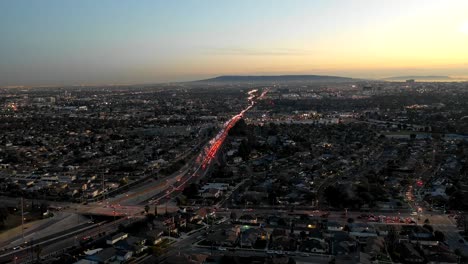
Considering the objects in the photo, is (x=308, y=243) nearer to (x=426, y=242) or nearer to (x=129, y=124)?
(x=426, y=242)

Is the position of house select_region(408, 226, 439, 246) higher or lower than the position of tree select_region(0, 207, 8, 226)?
lower

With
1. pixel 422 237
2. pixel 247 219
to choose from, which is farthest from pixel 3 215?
pixel 422 237

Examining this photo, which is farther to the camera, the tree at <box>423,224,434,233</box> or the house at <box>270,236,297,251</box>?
the tree at <box>423,224,434,233</box>

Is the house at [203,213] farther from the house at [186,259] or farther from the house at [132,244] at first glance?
the house at [186,259]

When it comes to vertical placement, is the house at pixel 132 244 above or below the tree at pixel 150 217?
above

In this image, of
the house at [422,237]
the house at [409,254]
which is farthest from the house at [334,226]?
the house at [409,254]

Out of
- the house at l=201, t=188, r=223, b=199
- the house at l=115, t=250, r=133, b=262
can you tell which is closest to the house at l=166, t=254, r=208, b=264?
the house at l=115, t=250, r=133, b=262

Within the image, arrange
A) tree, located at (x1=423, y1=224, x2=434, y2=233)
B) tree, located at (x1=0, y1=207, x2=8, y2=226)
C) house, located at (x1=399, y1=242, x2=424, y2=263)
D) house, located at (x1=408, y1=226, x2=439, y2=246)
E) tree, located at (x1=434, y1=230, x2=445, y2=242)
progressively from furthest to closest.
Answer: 1. tree, located at (x1=0, y1=207, x2=8, y2=226)
2. tree, located at (x1=423, y1=224, x2=434, y2=233)
3. tree, located at (x1=434, y1=230, x2=445, y2=242)
4. house, located at (x1=408, y1=226, x2=439, y2=246)
5. house, located at (x1=399, y1=242, x2=424, y2=263)

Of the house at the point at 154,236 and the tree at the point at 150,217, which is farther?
the tree at the point at 150,217

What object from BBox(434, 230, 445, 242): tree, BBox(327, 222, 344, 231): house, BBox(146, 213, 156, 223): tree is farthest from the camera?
BBox(146, 213, 156, 223): tree

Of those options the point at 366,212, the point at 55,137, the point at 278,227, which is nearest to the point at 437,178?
the point at 366,212

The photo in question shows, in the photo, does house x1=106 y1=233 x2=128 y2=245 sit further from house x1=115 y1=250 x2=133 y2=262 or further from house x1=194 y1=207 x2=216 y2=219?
house x1=194 y1=207 x2=216 y2=219
